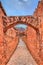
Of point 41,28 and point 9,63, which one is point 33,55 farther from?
point 41,28

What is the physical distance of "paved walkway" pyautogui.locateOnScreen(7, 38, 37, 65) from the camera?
725 inches

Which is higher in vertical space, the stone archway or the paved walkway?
the stone archway

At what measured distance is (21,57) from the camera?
1980 cm

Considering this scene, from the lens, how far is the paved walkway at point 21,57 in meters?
18.4

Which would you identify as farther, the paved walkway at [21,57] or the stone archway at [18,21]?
the paved walkway at [21,57]

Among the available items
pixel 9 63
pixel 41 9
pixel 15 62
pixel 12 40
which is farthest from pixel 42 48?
pixel 12 40

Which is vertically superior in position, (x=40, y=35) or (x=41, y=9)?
(x=41, y=9)

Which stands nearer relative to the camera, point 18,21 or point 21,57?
point 18,21

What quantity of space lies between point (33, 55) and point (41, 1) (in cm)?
551

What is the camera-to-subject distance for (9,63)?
17.4 meters

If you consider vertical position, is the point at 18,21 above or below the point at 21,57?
above

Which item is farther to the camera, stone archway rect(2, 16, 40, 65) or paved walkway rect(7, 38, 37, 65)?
paved walkway rect(7, 38, 37, 65)

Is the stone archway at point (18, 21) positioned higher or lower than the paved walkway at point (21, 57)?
higher

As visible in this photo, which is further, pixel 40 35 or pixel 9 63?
pixel 9 63
